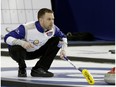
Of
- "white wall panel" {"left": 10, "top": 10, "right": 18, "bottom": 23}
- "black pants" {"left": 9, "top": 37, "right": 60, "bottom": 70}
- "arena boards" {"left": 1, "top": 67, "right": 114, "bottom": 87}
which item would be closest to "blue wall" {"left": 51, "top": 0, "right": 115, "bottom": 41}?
"white wall panel" {"left": 10, "top": 10, "right": 18, "bottom": 23}

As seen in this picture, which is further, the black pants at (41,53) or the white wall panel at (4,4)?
the white wall panel at (4,4)

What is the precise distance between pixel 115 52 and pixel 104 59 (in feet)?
3.82

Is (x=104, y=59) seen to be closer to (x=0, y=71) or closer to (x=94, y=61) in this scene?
(x=94, y=61)

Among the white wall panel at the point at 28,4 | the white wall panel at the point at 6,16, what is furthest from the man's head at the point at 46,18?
the white wall panel at the point at 28,4

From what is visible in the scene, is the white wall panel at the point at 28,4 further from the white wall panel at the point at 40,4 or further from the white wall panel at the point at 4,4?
the white wall panel at the point at 4,4

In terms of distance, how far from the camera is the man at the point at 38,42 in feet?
15.4

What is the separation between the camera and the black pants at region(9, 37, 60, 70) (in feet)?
15.4

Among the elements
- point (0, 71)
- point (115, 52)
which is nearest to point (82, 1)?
point (115, 52)

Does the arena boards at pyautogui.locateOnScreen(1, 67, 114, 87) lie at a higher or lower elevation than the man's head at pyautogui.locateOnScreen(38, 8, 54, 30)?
lower

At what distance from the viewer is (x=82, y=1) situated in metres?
11.8

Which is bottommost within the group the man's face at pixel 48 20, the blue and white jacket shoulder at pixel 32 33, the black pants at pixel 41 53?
the black pants at pixel 41 53

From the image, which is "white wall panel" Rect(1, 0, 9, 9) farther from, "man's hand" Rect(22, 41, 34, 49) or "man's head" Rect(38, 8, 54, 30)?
"man's hand" Rect(22, 41, 34, 49)

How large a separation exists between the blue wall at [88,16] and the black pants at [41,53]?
6239mm

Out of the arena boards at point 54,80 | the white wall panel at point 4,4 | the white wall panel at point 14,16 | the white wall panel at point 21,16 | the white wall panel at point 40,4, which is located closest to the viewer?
the arena boards at point 54,80
